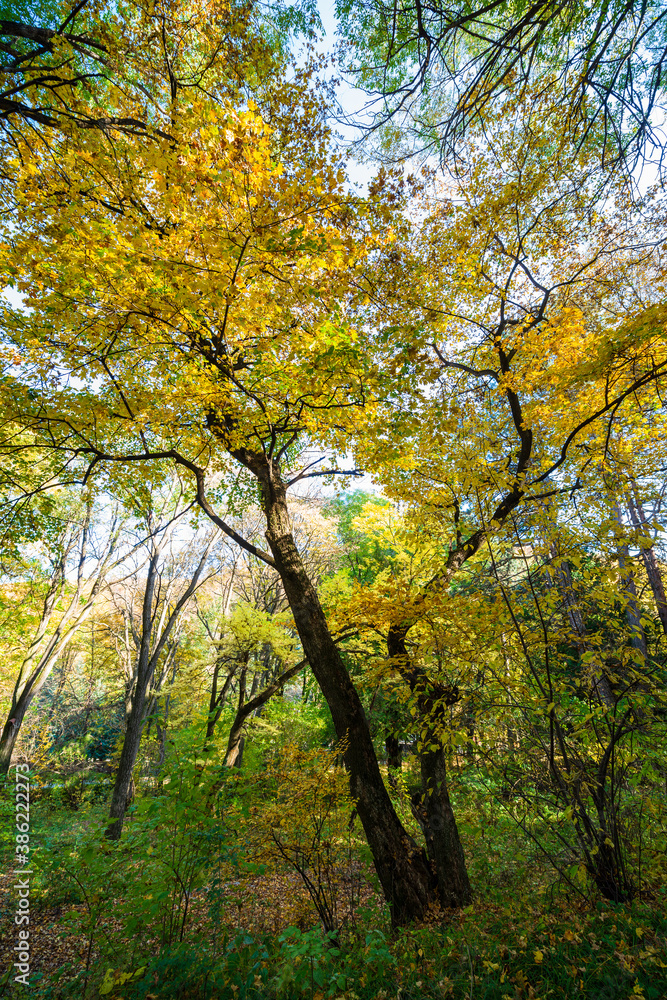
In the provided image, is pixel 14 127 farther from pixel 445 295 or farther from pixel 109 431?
pixel 445 295

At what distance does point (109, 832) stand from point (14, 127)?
10.8 metres

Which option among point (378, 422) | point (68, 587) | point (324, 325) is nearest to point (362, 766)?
point (378, 422)

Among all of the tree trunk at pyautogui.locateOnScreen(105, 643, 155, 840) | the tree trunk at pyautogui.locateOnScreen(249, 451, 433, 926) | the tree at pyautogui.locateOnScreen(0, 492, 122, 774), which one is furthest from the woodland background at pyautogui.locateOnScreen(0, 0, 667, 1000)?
the tree at pyautogui.locateOnScreen(0, 492, 122, 774)

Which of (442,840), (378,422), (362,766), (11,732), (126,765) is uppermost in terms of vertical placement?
(378,422)

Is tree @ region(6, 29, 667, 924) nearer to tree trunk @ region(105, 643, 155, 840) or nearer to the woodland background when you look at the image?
the woodland background

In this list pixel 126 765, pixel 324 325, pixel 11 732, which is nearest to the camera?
pixel 324 325

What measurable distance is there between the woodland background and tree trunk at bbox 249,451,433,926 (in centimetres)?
3

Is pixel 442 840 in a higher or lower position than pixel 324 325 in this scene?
lower

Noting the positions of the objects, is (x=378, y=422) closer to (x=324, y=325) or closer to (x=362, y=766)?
(x=324, y=325)

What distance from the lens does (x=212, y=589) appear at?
722 inches

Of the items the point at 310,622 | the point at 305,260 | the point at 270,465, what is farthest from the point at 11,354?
the point at 310,622

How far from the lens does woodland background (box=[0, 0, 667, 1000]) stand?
272 cm

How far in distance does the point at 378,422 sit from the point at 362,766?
3.70 meters

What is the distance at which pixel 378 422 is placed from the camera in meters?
4.83
